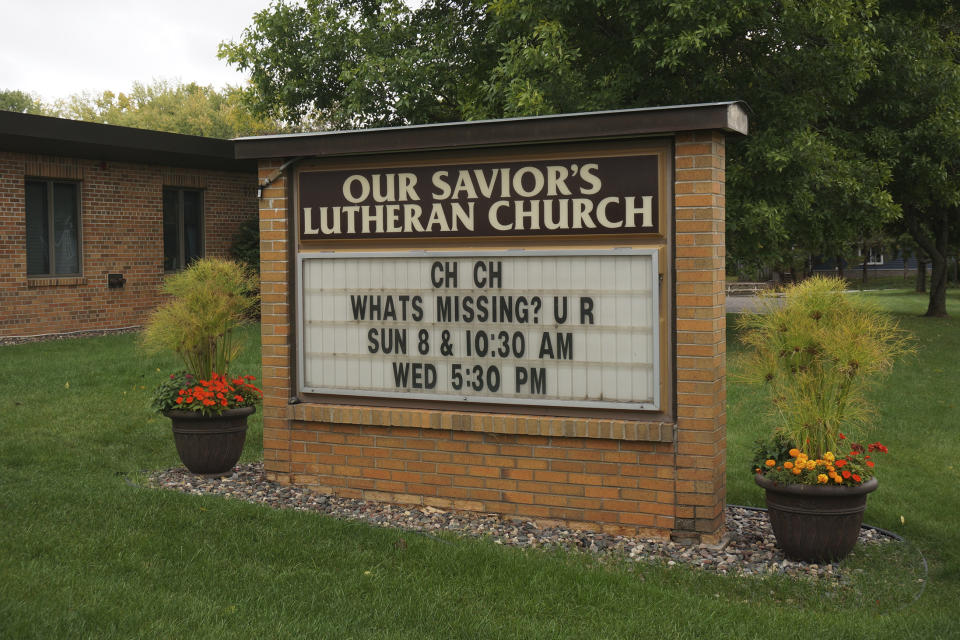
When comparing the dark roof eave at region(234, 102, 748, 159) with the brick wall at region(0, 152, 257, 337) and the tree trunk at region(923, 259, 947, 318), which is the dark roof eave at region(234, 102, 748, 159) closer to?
the brick wall at region(0, 152, 257, 337)

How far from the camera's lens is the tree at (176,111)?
59875 mm

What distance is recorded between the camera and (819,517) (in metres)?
5.59

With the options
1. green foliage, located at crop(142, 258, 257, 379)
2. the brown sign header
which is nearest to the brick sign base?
the brown sign header

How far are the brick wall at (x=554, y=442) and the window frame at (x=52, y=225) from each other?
12.2 m

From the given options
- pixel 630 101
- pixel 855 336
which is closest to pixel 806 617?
pixel 855 336

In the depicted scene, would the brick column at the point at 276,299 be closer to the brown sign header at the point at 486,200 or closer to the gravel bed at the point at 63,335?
the brown sign header at the point at 486,200

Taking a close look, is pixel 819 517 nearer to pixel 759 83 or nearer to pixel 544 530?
pixel 544 530

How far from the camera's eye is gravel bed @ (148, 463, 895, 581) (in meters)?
5.71

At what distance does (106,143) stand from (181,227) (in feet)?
13.2

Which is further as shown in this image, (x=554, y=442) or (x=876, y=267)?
(x=876, y=267)

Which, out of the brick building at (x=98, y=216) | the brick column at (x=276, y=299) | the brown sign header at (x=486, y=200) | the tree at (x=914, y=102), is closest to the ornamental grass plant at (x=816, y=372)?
the brown sign header at (x=486, y=200)

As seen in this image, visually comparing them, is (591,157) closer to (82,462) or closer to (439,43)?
(82,462)

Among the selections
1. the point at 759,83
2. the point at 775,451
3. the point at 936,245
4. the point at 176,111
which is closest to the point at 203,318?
the point at 775,451

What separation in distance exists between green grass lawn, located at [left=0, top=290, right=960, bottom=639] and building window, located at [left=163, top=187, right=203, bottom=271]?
13209mm
